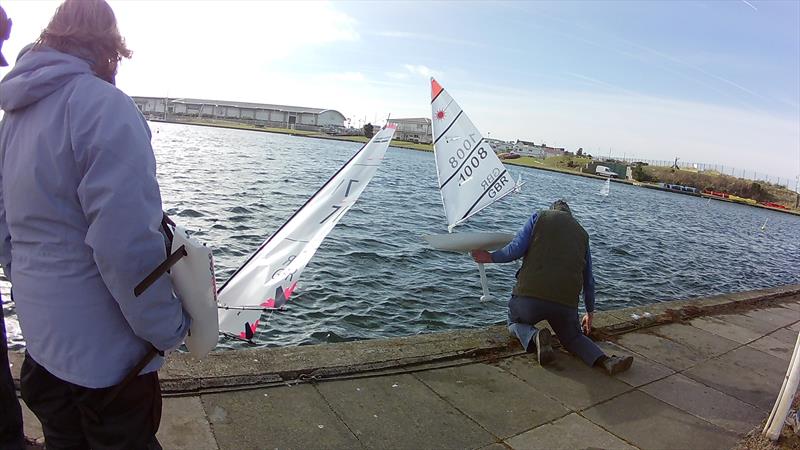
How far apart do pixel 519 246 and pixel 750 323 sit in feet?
16.3

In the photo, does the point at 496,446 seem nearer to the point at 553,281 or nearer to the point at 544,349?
the point at 544,349

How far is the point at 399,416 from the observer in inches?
149

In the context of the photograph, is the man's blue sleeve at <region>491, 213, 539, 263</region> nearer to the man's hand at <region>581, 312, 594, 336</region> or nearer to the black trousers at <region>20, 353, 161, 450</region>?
the man's hand at <region>581, 312, 594, 336</region>

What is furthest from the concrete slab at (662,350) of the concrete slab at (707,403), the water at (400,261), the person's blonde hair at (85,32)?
the person's blonde hair at (85,32)

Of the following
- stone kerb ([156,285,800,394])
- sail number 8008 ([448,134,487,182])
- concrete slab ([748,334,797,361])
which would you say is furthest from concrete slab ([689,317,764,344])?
sail number 8008 ([448,134,487,182])

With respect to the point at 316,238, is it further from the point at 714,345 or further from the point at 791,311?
the point at 791,311

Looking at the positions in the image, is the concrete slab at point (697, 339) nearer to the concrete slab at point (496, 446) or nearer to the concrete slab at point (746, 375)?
the concrete slab at point (746, 375)

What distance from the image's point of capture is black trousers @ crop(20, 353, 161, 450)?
1.83 metres

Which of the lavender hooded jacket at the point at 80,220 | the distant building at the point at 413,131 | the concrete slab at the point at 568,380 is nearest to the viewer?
the lavender hooded jacket at the point at 80,220

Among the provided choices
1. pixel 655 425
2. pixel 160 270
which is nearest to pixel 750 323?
pixel 655 425

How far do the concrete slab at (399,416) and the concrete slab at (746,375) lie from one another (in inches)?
117

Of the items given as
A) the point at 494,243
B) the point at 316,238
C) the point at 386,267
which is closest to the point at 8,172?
the point at 316,238

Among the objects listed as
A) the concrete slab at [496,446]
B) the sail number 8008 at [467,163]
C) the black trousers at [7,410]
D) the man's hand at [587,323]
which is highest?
the sail number 8008 at [467,163]

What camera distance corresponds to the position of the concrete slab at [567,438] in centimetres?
365
